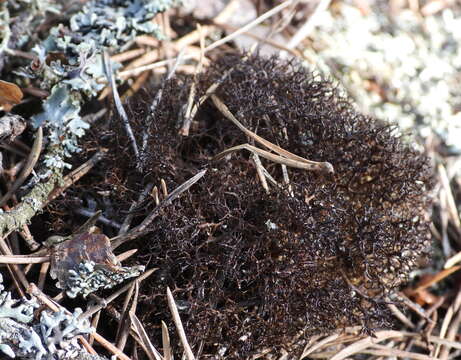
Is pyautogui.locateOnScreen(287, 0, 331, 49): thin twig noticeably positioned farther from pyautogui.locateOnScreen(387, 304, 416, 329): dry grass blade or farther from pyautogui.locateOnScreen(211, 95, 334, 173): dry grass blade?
pyautogui.locateOnScreen(387, 304, 416, 329): dry grass blade

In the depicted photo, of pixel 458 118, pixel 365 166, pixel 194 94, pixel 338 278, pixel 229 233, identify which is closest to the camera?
pixel 229 233

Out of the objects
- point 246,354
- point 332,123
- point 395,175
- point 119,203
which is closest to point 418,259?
point 395,175

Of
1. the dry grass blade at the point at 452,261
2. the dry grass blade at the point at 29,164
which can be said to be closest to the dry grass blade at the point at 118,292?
the dry grass blade at the point at 29,164

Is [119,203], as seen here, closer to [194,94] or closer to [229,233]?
[229,233]

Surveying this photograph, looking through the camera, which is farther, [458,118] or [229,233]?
[458,118]

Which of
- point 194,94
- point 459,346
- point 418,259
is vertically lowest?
point 459,346

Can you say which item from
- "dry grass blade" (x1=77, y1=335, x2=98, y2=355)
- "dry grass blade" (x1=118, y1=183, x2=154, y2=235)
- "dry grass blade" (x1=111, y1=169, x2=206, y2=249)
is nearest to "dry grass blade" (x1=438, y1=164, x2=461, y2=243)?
"dry grass blade" (x1=111, y1=169, x2=206, y2=249)

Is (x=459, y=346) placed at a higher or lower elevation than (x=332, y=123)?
lower
